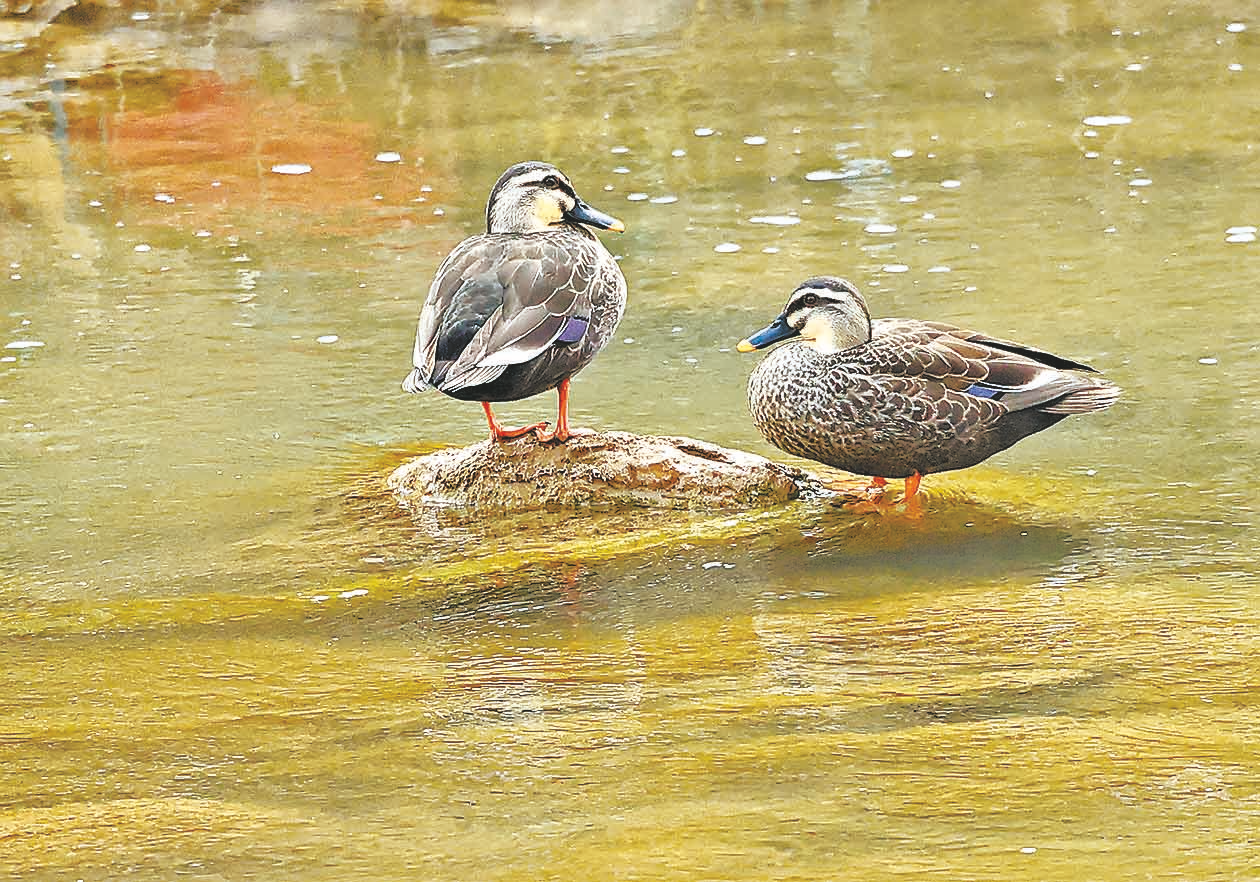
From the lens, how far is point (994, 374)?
5520mm

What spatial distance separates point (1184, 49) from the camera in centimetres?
1204

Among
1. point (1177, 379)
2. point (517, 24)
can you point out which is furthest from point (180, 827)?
point (517, 24)

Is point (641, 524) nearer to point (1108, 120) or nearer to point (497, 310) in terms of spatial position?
point (497, 310)

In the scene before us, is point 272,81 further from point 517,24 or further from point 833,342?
point 833,342

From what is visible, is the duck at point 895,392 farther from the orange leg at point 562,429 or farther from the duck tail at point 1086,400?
the orange leg at point 562,429

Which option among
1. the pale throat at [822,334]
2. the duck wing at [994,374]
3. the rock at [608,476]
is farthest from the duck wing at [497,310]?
the duck wing at [994,374]

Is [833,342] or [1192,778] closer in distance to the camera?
[1192,778]

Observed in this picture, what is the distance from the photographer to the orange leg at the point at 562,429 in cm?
580

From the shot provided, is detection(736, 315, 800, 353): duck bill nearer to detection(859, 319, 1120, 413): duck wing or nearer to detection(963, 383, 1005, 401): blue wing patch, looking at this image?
detection(859, 319, 1120, 413): duck wing

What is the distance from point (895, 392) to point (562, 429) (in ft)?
3.70

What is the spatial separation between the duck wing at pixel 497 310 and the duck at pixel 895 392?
0.63 m

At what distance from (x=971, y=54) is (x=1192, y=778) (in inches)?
374

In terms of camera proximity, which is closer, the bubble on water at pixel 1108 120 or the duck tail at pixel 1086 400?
the duck tail at pixel 1086 400

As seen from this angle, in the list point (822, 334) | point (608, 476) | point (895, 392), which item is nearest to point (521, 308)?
point (608, 476)
